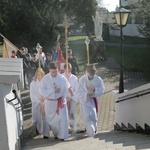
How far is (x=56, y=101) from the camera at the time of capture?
25.8ft

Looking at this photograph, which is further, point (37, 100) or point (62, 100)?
point (37, 100)

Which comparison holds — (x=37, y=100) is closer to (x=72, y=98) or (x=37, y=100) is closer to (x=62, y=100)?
(x=72, y=98)

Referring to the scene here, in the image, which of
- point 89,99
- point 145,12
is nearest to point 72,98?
point 89,99

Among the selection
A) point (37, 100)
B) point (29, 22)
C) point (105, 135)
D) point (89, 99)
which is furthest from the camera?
point (29, 22)

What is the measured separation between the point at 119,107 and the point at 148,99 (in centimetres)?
263

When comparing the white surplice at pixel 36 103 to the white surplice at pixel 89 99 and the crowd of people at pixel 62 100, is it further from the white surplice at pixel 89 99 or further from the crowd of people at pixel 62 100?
the white surplice at pixel 89 99

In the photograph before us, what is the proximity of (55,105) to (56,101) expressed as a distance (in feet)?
0.31

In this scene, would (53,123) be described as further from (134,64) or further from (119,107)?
(134,64)

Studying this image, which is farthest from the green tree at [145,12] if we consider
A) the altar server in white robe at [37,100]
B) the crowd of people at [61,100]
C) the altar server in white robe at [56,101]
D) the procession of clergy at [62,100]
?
the altar server in white robe at [56,101]

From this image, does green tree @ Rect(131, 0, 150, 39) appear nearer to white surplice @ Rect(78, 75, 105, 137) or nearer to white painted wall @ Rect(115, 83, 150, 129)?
white painted wall @ Rect(115, 83, 150, 129)

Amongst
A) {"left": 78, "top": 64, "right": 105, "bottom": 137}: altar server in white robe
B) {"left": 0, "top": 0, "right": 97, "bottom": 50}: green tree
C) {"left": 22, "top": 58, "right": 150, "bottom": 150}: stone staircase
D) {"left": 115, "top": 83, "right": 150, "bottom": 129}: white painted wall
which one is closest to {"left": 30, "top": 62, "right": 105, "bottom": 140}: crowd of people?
{"left": 78, "top": 64, "right": 105, "bottom": 137}: altar server in white robe

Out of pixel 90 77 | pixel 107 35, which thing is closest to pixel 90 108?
pixel 90 77

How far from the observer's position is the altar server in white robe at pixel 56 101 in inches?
308

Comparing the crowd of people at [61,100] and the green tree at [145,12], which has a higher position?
the green tree at [145,12]
